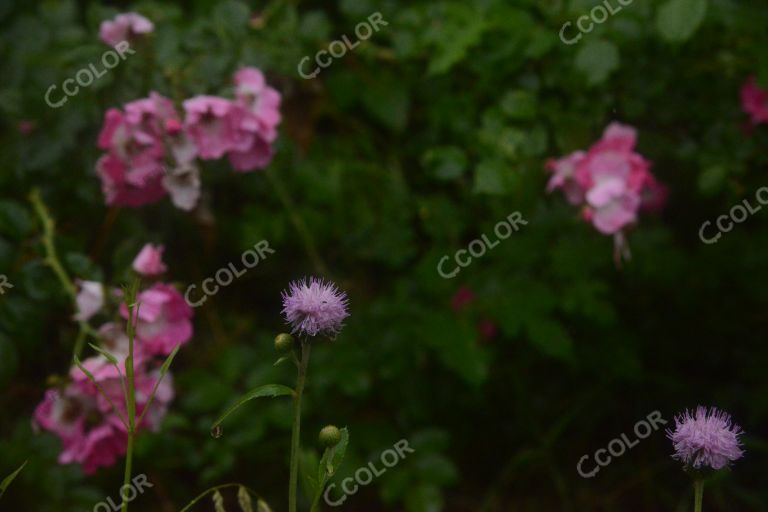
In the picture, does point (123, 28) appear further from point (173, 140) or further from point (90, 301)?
point (90, 301)

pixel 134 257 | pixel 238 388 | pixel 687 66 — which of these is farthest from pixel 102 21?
pixel 687 66

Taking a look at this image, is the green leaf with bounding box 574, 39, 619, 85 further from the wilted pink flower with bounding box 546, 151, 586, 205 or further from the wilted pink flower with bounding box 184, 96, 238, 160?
the wilted pink flower with bounding box 184, 96, 238, 160

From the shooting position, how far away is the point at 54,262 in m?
1.76

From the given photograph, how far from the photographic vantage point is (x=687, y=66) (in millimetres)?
2217

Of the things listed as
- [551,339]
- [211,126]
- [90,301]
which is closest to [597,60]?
[551,339]

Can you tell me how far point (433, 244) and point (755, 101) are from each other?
758 mm

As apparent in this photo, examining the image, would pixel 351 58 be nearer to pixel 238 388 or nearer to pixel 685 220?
pixel 238 388

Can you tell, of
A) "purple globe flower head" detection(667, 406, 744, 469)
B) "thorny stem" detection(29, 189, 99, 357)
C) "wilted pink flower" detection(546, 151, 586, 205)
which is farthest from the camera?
"wilted pink flower" detection(546, 151, 586, 205)

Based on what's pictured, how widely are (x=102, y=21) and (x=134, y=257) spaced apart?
51cm

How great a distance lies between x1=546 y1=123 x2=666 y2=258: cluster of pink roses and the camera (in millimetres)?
1849

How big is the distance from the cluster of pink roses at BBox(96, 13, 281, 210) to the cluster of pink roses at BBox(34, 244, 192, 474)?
0.18 meters

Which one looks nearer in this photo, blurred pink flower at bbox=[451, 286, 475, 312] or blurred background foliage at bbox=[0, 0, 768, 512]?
blurred background foliage at bbox=[0, 0, 768, 512]

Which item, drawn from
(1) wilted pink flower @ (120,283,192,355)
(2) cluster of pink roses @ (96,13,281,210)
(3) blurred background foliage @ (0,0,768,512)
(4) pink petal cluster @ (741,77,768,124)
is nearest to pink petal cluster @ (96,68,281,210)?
(2) cluster of pink roses @ (96,13,281,210)

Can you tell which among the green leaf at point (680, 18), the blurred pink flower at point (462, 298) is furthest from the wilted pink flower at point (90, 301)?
the green leaf at point (680, 18)
